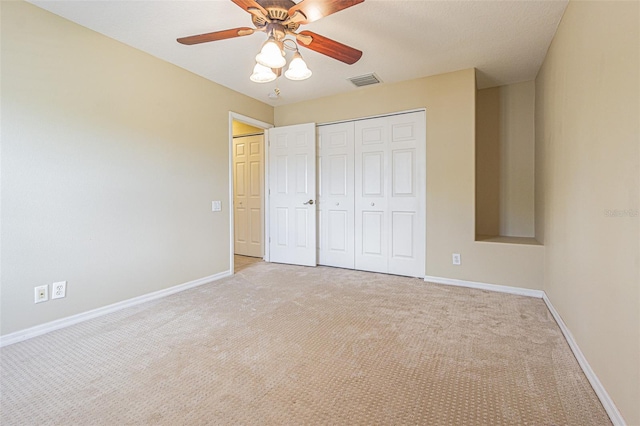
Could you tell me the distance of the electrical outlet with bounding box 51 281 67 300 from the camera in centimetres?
235

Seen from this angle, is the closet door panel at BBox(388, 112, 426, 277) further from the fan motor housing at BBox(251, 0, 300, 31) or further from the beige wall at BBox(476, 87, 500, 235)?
the fan motor housing at BBox(251, 0, 300, 31)

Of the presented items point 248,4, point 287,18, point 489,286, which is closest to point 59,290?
point 248,4

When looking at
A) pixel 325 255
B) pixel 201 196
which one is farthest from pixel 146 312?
pixel 325 255

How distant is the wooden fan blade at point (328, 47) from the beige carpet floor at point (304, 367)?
206cm

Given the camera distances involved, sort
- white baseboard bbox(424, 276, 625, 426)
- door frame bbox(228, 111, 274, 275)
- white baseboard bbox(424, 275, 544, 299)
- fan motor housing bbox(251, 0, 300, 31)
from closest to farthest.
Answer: white baseboard bbox(424, 276, 625, 426) < fan motor housing bbox(251, 0, 300, 31) < white baseboard bbox(424, 275, 544, 299) < door frame bbox(228, 111, 274, 275)

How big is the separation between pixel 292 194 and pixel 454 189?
223cm

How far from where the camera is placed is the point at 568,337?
2072 mm

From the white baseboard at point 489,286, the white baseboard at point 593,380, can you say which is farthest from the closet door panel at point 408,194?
the white baseboard at point 593,380

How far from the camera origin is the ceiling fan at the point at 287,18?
165 centimetres

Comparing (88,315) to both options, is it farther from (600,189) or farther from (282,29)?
(600,189)

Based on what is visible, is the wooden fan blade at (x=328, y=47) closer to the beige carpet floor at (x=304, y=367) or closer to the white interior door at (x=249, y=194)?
the beige carpet floor at (x=304, y=367)

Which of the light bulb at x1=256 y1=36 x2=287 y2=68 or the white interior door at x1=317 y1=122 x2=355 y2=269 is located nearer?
the light bulb at x1=256 y1=36 x2=287 y2=68

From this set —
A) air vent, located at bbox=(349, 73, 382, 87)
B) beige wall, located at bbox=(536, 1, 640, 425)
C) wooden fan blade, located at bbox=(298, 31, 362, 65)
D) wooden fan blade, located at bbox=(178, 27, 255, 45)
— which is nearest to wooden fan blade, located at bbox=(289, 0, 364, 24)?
wooden fan blade, located at bbox=(298, 31, 362, 65)

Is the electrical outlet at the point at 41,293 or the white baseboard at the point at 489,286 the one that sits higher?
the electrical outlet at the point at 41,293
